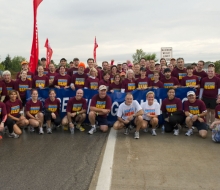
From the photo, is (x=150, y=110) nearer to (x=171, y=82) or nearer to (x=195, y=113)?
(x=195, y=113)

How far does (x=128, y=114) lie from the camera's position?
770 cm

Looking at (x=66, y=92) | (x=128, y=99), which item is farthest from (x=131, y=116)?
(x=66, y=92)

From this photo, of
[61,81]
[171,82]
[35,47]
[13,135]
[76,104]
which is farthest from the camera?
[35,47]

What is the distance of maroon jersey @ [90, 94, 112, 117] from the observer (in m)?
8.12

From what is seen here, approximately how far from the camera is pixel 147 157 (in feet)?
18.0

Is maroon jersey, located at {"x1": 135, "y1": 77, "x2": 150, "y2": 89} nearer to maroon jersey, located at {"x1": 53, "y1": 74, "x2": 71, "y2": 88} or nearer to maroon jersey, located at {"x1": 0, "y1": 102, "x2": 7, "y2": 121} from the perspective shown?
maroon jersey, located at {"x1": 53, "y1": 74, "x2": 71, "y2": 88}

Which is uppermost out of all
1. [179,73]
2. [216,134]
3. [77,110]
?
[179,73]

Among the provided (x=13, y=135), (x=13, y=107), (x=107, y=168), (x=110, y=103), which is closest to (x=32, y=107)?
(x=13, y=107)

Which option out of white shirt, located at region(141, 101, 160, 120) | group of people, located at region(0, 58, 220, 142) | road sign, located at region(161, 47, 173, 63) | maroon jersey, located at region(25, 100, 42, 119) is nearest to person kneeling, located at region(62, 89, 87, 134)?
group of people, located at region(0, 58, 220, 142)

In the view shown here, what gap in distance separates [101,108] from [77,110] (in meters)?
0.74

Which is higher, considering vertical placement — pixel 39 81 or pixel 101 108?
pixel 39 81

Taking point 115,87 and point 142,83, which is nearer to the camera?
point 142,83

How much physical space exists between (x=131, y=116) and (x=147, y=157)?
84.3 inches

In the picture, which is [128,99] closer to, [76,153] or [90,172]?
[76,153]
